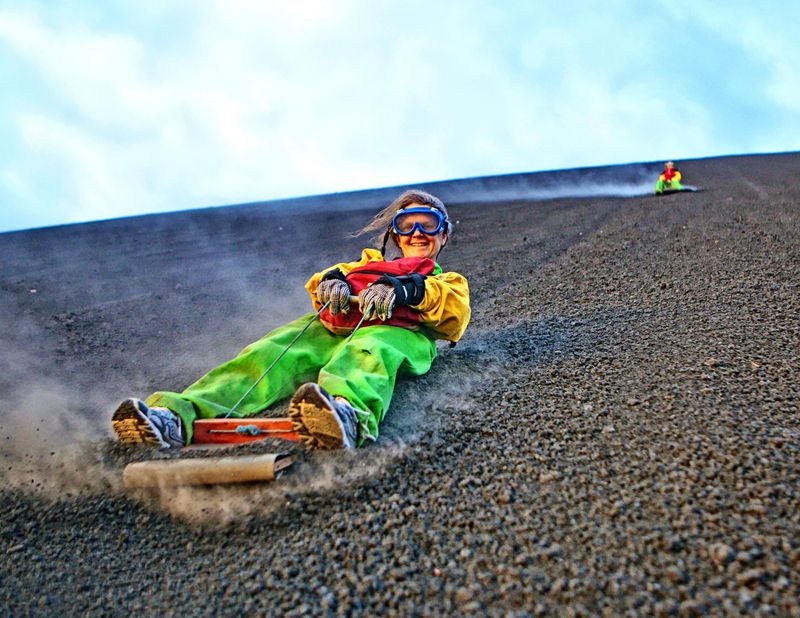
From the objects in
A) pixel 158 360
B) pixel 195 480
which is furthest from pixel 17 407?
pixel 195 480

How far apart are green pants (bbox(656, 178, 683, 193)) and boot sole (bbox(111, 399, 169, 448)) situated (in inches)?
514

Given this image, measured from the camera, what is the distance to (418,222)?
3.76 meters

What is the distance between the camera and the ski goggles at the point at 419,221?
3.74 meters

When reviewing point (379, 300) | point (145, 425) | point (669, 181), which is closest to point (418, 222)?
point (379, 300)

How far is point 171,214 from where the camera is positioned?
17.0m

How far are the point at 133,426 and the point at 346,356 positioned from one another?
36.0 inches

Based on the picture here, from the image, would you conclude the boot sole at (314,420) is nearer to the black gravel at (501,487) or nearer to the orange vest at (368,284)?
the black gravel at (501,487)

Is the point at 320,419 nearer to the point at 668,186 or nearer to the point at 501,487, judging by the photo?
the point at 501,487

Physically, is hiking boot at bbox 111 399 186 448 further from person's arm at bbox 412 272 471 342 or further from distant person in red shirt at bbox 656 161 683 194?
distant person in red shirt at bbox 656 161 683 194

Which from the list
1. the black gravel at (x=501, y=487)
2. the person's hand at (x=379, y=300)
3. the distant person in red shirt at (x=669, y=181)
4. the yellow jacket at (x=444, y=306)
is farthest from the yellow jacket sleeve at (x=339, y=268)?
the distant person in red shirt at (x=669, y=181)

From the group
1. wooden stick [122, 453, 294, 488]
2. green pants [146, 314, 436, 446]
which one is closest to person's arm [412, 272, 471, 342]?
green pants [146, 314, 436, 446]

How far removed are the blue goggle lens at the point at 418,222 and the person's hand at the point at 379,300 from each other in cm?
77

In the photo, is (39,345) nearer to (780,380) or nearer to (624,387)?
(624,387)

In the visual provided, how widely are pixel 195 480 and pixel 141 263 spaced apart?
849 cm
